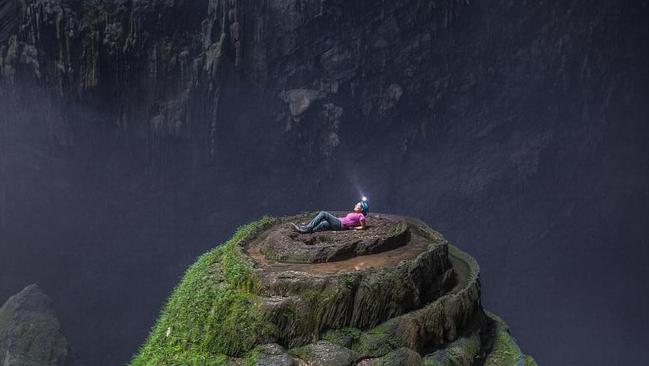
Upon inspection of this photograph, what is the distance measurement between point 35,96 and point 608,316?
52194 millimetres

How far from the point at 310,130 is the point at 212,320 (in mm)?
26675

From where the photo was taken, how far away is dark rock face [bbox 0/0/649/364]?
30.9m

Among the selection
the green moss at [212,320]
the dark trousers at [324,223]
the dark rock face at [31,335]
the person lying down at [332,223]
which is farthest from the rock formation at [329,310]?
the dark rock face at [31,335]

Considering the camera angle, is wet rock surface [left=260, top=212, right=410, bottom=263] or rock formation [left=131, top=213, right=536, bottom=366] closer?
rock formation [left=131, top=213, right=536, bottom=366]

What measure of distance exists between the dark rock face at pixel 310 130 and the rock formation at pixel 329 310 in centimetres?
2277

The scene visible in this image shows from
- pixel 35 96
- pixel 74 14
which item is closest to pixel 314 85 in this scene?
pixel 74 14

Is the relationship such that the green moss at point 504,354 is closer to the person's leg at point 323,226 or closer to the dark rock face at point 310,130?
the person's leg at point 323,226

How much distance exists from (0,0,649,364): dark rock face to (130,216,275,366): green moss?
23.0 meters

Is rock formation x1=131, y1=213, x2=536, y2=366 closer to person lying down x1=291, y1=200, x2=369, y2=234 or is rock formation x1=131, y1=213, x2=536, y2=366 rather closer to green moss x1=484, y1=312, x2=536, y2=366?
green moss x1=484, y1=312, x2=536, y2=366

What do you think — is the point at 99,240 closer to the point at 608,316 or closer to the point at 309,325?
the point at 309,325

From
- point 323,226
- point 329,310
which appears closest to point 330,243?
point 323,226

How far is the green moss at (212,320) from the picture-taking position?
32.9ft

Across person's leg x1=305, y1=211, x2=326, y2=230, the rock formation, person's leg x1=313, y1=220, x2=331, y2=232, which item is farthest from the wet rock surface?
person's leg x1=305, y1=211, x2=326, y2=230

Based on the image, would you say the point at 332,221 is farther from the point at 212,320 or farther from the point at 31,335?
the point at 31,335
